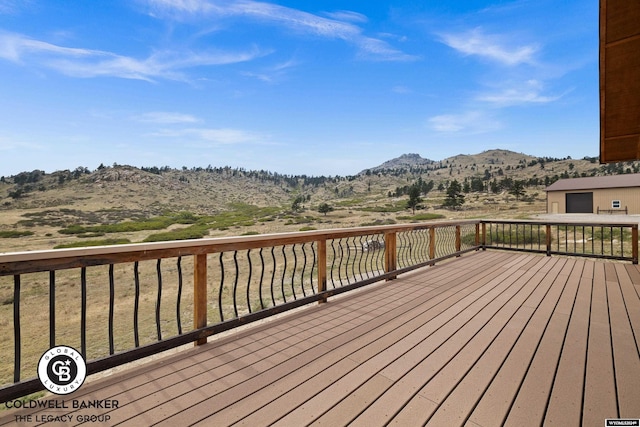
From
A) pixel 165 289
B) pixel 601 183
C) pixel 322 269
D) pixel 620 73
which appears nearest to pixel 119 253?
pixel 322 269

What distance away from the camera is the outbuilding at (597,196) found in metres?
24.1

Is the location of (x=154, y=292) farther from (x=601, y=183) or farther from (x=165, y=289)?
(x=601, y=183)

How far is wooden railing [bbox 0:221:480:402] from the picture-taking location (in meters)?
1.94

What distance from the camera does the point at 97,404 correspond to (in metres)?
1.72

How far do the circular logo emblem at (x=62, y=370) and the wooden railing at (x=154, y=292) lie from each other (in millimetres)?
53

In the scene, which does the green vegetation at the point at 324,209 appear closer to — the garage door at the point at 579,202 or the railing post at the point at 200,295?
the garage door at the point at 579,202

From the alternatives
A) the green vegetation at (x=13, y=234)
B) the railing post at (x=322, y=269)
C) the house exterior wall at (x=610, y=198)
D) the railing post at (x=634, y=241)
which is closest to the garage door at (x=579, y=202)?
the house exterior wall at (x=610, y=198)

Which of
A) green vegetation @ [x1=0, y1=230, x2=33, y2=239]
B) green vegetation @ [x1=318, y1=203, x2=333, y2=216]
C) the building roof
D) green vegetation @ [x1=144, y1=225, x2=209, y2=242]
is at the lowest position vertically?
green vegetation @ [x1=144, y1=225, x2=209, y2=242]

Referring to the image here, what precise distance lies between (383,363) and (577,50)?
14315mm

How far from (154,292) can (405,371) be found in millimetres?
10586

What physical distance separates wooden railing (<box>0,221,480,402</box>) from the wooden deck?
0.25 meters

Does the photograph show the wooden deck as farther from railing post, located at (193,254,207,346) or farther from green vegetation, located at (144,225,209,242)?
green vegetation, located at (144,225,209,242)

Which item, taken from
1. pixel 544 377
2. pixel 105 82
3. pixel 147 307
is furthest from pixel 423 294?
pixel 105 82

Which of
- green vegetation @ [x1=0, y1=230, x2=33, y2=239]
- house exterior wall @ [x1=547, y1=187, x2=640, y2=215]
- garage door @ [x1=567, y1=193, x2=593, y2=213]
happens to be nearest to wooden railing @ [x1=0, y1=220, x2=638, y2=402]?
house exterior wall @ [x1=547, y1=187, x2=640, y2=215]
